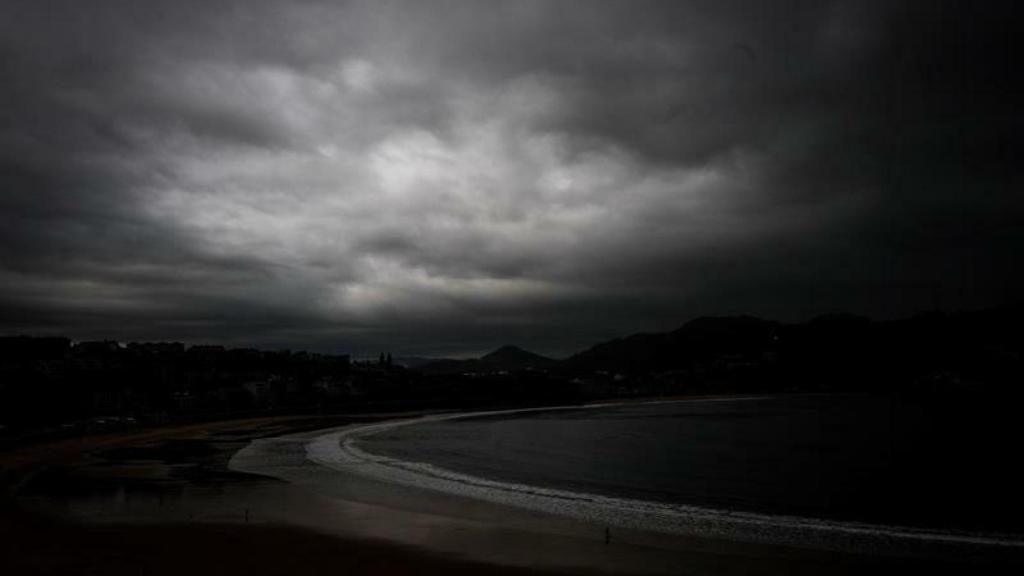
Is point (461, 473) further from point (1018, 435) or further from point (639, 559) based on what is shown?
point (1018, 435)

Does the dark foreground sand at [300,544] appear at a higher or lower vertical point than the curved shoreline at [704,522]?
higher

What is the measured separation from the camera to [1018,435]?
212 ft

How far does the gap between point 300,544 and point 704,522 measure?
1442 cm

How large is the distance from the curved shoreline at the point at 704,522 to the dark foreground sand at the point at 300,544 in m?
1.72

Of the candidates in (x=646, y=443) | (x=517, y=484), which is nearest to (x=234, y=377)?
(x=646, y=443)

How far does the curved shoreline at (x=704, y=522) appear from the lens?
71.8 feet

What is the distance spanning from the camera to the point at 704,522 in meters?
25.3

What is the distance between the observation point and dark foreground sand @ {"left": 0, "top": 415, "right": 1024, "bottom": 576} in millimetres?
18312

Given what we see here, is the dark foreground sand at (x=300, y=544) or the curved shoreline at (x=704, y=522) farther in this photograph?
the curved shoreline at (x=704, y=522)

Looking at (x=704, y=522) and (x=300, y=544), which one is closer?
(x=300, y=544)

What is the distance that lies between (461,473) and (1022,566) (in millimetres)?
27633

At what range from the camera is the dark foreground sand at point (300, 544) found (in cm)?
1831

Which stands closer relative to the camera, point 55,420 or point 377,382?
point 55,420

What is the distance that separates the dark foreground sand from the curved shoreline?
5.64ft
